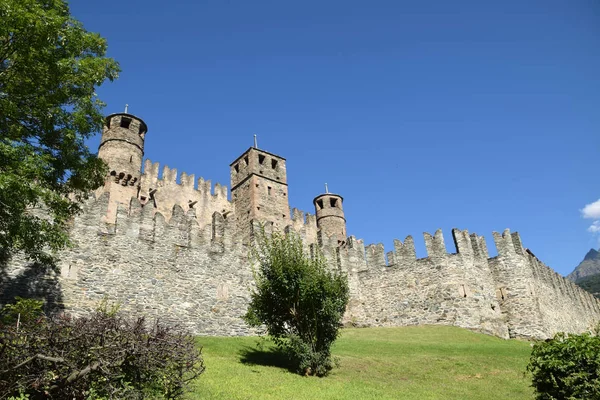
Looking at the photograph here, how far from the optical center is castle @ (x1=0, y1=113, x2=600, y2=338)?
1689 centimetres

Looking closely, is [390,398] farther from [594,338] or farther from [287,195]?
[287,195]

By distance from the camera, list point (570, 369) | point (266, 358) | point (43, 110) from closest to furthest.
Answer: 1. point (570, 369)
2. point (43, 110)
3. point (266, 358)

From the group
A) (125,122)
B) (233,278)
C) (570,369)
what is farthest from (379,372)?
(125,122)

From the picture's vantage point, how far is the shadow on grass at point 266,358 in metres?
14.0

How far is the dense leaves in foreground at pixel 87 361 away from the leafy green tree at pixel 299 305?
6.32 metres

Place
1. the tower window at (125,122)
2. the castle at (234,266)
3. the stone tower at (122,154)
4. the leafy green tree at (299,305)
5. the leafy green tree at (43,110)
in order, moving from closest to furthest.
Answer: the leafy green tree at (43,110), the leafy green tree at (299,305), the castle at (234,266), the stone tower at (122,154), the tower window at (125,122)

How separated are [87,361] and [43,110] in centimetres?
776

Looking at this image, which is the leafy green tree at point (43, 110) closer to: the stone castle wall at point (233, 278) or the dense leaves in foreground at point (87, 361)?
the stone castle wall at point (233, 278)

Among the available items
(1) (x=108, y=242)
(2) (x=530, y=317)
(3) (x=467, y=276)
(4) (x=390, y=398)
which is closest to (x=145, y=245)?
(1) (x=108, y=242)

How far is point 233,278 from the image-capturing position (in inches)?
804

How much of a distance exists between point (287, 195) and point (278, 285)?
82.3ft

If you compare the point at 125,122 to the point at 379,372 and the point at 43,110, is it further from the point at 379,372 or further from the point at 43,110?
the point at 379,372

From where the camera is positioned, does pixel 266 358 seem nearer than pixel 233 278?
Yes

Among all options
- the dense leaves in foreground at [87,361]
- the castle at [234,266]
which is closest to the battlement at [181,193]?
the castle at [234,266]
